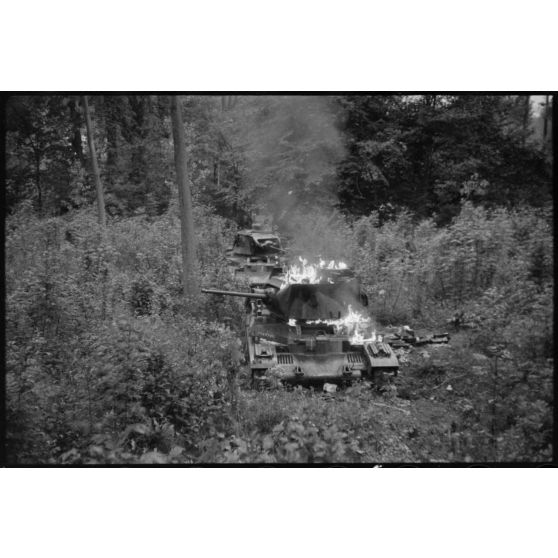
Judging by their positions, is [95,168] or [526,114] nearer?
[526,114]

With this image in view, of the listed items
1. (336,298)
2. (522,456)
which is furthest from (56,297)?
(522,456)

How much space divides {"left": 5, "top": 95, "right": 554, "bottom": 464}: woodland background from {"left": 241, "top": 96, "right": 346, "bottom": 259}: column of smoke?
0.12 ft

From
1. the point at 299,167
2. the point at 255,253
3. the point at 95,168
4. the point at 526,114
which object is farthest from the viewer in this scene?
the point at 255,253

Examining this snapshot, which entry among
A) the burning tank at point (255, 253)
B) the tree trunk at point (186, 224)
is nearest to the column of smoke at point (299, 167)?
the burning tank at point (255, 253)

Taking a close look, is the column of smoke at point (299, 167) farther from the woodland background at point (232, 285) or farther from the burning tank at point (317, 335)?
the burning tank at point (317, 335)

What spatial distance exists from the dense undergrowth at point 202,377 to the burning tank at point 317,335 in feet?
0.98

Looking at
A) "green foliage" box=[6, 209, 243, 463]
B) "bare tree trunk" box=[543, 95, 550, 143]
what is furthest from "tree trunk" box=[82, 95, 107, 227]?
"bare tree trunk" box=[543, 95, 550, 143]

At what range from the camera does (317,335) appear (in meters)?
6.38

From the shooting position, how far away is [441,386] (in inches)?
246

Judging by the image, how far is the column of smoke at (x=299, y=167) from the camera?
5773 millimetres

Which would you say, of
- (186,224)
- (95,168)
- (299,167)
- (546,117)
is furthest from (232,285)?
(546,117)

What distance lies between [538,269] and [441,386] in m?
1.89

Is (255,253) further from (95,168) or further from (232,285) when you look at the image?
(95,168)

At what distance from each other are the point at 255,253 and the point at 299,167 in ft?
7.60
